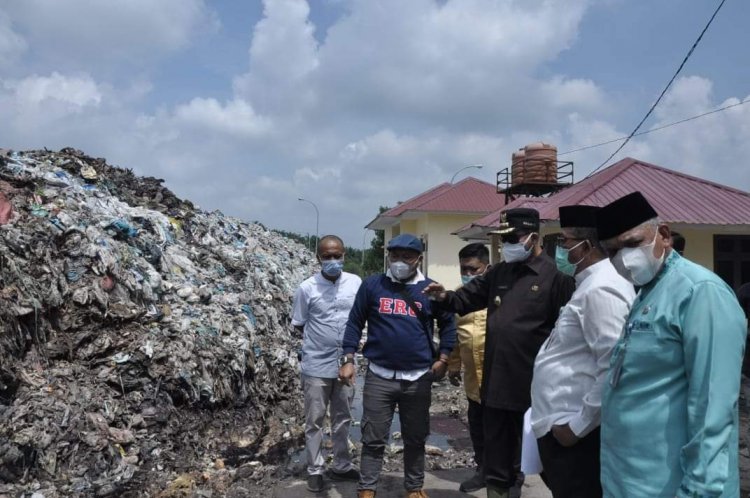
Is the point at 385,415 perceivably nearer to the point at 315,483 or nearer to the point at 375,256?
the point at 315,483

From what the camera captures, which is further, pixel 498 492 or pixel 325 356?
pixel 325 356

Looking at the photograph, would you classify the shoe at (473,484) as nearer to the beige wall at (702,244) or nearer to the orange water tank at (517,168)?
the beige wall at (702,244)

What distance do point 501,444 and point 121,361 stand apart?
3868 mm

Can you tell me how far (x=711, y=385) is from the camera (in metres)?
1.66

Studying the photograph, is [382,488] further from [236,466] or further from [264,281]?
[264,281]

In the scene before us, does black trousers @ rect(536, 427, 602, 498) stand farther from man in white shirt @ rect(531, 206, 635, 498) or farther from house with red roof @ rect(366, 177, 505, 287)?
house with red roof @ rect(366, 177, 505, 287)

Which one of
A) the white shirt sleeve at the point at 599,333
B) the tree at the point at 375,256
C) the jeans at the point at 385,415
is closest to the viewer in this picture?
the white shirt sleeve at the point at 599,333

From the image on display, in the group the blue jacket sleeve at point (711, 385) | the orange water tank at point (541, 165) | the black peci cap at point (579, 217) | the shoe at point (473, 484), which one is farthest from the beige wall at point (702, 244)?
the blue jacket sleeve at point (711, 385)

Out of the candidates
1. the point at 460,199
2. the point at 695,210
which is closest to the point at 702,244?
the point at 695,210

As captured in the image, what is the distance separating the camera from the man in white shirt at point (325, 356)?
4523 millimetres

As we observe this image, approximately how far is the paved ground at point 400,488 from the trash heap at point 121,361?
447 millimetres

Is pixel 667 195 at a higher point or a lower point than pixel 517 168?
lower

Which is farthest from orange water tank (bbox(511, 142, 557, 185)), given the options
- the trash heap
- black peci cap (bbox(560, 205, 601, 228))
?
black peci cap (bbox(560, 205, 601, 228))

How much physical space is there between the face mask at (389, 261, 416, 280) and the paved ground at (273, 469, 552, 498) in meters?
1.63
